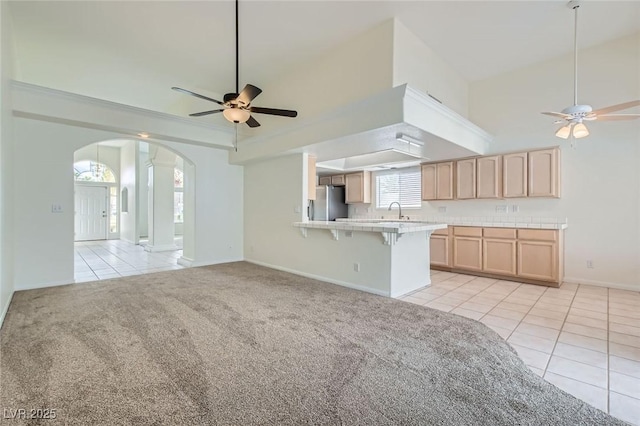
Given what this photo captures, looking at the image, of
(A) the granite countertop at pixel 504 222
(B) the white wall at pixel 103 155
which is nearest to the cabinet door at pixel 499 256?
(A) the granite countertop at pixel 504 222

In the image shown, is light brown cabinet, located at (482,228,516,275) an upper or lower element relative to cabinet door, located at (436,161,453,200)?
lower

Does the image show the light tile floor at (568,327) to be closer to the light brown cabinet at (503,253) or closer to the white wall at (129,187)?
the light brown cabinet at (503,253)

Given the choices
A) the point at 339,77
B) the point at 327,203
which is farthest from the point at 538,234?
the point at 327,203

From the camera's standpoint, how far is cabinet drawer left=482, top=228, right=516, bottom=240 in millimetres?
4688

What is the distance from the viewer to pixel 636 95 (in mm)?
3953

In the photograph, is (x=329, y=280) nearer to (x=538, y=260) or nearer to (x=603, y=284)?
(x=538, y=260)

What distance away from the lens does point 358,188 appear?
279 inches

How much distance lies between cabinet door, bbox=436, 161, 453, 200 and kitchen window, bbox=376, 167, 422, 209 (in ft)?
1.81

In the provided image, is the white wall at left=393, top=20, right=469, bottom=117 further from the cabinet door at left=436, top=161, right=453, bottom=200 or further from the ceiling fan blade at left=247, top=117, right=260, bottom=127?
the ceiling fan blade at left=247, top=117, right=260, bottom=127

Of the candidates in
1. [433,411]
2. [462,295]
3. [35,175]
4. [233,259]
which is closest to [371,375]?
[433,411]

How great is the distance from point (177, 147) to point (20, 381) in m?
4.52

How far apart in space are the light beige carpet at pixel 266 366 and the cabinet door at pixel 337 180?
14.4ft

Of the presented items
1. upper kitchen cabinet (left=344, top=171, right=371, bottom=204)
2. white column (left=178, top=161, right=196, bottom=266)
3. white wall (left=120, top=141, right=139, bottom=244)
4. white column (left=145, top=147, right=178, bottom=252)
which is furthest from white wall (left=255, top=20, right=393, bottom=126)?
Result: white wall (left=120, top=141, right=139, bottom=244)

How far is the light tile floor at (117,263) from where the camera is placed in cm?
519
